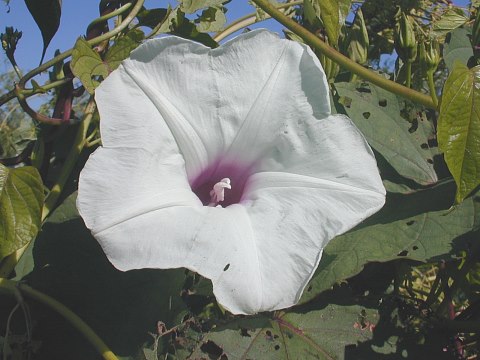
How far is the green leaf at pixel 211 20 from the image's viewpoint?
1.34 meters

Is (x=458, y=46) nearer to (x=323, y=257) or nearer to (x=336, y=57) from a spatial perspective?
(x=336, y=57)

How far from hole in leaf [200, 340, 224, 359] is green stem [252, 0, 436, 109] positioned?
0.56 m

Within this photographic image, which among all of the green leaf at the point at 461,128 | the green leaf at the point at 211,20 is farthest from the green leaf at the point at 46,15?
the green leaf at the point at 461,128

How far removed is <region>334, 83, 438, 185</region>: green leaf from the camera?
1.19 meters

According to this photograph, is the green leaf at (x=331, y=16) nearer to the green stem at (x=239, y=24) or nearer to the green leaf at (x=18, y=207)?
the green stem at (x=239, y=24)

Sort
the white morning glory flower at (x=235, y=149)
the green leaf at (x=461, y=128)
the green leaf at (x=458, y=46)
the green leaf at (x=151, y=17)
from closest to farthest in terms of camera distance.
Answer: the white morning glory flower at (x=235, y=149) → the green leaf at (x=461, y=128) → the green leaf at (x=151, y=17) → the green leaf at (x=458, y=46)

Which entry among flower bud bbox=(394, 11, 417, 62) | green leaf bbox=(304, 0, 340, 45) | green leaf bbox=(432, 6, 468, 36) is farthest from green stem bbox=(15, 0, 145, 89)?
green leaf bbox=(432, 6, 468, 36)

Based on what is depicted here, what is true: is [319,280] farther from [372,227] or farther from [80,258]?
[80,258]

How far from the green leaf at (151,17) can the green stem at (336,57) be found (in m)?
0.28

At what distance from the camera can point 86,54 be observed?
3.43ft

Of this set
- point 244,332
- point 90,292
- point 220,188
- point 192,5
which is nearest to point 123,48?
point 192,5

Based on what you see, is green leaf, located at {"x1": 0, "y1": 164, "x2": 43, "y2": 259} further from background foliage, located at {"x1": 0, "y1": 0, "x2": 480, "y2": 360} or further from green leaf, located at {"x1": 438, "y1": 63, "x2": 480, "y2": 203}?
green leaf, located at {"x1": 438, "y1": 63, "x2": 480, "y2": 203}

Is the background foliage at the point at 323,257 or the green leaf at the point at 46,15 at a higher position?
the green leaf at the point at 46,15

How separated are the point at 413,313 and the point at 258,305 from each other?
0.44 metres
